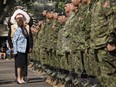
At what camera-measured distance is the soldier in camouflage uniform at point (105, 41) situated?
7203 millimetres

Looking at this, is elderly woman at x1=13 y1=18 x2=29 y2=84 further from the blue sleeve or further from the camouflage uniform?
the camouflage uniform

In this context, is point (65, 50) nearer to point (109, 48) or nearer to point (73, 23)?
point (73, 23)

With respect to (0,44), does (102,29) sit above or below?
above

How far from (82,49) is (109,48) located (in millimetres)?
2416

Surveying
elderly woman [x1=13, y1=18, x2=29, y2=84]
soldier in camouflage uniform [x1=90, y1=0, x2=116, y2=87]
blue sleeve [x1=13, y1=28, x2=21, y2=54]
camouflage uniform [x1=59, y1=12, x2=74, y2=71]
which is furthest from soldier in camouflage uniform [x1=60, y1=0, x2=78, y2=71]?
soldier in camouflage uniform [x1=90, y1=0, x2=116, y2=87]

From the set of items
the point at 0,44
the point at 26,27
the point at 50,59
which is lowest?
the point at 0,44

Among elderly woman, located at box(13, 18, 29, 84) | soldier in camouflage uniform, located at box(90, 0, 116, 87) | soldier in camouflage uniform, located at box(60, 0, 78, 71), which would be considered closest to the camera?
soldier in camouflage uniform, located at box(90, 0, 116, 87)

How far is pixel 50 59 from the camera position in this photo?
1502 centimetres

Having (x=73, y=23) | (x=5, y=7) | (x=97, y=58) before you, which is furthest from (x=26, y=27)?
(x=5, y=7)

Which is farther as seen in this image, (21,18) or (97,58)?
(21,18)

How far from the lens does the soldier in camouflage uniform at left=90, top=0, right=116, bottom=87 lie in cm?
720

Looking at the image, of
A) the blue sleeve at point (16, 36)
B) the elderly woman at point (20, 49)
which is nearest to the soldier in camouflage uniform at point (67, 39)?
the elderly woman at point (20, 49)

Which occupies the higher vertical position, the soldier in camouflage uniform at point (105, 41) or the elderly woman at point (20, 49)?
the soldier in camouflage uniform at point (105, 41)

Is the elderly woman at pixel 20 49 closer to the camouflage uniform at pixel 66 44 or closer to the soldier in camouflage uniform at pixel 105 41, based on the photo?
the camouflage uniform at pixel 66 44
